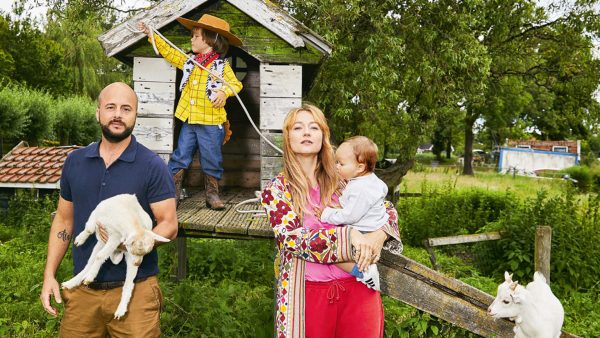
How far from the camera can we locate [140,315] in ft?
9.10

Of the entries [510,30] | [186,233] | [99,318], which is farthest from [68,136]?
[99,318]

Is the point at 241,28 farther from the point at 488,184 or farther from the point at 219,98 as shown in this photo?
the point at 488,184

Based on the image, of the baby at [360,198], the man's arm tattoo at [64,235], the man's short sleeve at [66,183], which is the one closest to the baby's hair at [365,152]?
the baby at [360,198]

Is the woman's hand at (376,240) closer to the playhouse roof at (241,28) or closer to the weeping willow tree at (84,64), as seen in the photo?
the playhouse roof at (241,28)

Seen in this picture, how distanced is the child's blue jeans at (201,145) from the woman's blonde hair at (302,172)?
5.02 ft

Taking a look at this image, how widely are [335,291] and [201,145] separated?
2072mm

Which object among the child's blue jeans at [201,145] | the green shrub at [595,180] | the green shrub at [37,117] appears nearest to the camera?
the child's blue jeans at [201,145]

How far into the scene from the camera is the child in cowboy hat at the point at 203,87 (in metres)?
4.25

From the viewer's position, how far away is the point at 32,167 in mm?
11195

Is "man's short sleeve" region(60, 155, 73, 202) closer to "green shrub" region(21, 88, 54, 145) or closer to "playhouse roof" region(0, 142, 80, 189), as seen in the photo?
"playhouse roof" region(0, 142, 80, 189)

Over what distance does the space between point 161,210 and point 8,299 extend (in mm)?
4796

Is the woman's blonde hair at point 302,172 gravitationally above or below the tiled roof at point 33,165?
above

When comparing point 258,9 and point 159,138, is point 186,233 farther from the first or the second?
point 258,9

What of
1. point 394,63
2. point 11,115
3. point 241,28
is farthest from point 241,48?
point 11,115
